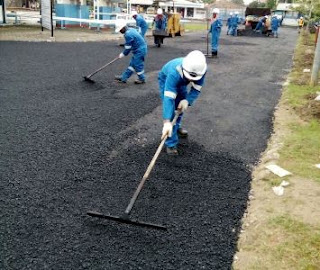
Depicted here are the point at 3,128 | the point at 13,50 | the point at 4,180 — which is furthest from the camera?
the point at 13,50

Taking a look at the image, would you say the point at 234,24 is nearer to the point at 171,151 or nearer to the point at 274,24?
the point at 274,24

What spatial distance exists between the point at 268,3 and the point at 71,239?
229 ft

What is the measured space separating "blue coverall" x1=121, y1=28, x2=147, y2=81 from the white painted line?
4736mm

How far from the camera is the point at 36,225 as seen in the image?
2.94 meters

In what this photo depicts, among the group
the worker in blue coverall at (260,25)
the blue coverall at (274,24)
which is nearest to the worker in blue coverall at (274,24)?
the blue coverall at (274,24)

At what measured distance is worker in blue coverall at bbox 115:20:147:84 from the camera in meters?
7.68

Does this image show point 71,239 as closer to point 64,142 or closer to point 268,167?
point 64,142

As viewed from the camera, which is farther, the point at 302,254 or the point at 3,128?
the point at 3,128

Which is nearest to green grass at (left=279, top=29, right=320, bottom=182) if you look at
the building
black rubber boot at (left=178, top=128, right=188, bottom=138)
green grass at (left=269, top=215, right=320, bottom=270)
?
green grass at (left=269, top=215, right=320, bottom=270)

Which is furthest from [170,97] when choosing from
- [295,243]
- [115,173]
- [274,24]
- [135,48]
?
[274,24]

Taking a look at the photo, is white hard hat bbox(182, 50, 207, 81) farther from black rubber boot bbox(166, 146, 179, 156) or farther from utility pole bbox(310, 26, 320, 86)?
utility pole bbox(310, 26, 320, 86)

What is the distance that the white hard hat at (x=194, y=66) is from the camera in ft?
12.0

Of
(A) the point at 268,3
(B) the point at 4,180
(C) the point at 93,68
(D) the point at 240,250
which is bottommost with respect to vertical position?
(D) the point at 240,250

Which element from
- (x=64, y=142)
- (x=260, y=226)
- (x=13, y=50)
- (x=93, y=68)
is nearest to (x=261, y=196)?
(x=260, y=226)
